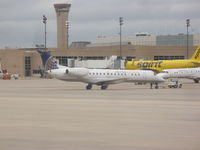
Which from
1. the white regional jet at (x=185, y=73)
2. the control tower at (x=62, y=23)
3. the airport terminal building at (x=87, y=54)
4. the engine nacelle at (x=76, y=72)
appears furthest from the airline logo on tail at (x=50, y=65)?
the control tower at (x=62, y=23)

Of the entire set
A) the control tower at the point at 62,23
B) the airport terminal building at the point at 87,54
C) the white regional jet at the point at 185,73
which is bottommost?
the white regional jet at the point at 185,73

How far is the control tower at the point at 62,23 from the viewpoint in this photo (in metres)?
176

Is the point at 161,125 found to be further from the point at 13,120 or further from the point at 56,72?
the point at 56,72

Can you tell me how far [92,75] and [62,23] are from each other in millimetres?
133351

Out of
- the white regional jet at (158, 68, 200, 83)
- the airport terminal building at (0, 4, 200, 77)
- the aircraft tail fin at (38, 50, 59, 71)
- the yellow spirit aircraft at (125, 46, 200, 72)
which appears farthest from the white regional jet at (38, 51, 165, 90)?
the airport terminal building at (0, 4, 200, 77)

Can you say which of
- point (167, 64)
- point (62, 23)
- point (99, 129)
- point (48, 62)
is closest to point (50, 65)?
point (48, 62)

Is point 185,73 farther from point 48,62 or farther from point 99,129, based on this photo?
point 99,129

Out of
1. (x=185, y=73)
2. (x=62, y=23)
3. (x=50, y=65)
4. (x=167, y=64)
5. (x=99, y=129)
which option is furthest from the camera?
(x=62, y=23)

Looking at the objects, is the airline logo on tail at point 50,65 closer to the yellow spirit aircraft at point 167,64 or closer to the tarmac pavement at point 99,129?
the tarmac pavement at point 99,129

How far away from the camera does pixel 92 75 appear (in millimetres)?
49812

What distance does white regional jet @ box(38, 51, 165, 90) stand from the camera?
157 ft

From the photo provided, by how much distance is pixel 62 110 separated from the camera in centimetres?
2312

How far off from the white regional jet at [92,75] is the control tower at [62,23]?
120m

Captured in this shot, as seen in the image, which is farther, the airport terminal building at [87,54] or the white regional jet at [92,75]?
the airport terminal building at [87,54]
